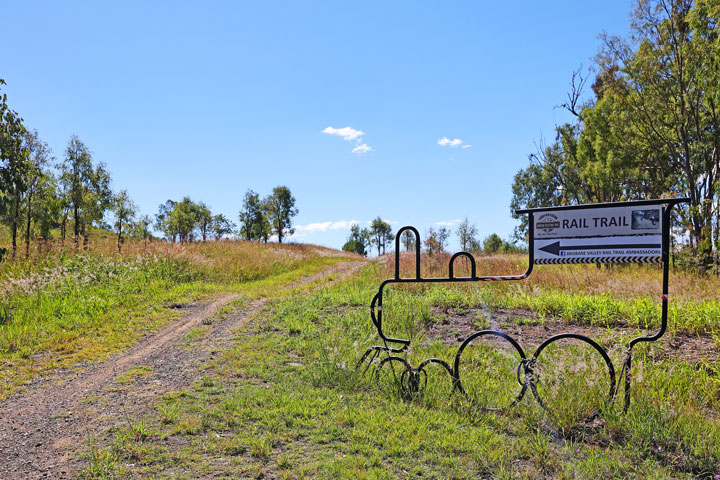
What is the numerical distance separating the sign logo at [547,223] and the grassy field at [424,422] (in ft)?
4.58

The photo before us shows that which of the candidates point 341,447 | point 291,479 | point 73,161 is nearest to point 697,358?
point 341,447

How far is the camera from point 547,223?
13.0 ft

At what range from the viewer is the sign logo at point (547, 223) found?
391cm

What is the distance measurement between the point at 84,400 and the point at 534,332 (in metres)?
6.63

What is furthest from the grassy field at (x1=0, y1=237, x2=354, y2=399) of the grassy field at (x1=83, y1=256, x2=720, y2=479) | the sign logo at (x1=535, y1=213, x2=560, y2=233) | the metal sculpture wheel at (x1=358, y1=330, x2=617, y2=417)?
the sign logo at (x1=535, y1=213, x2=560, y2=233)

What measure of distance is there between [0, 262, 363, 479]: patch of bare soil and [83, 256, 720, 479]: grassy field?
0.93ft

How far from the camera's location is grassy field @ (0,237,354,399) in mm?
6686

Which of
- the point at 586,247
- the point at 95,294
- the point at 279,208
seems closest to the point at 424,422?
the point at 586,247

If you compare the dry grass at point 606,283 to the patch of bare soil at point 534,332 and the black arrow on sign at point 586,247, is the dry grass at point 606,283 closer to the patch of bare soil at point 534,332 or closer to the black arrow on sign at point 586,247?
the patch of bare soil at point 534,332

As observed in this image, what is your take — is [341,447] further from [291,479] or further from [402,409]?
[402,409]

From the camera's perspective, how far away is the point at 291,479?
9.25 feet

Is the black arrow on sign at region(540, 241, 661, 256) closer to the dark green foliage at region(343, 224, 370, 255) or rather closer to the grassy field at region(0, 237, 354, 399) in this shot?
the grassy field at region(0, 237, 354, 399)

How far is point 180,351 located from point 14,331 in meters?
3.62

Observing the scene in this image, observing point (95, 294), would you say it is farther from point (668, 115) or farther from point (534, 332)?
point (668, 115)
